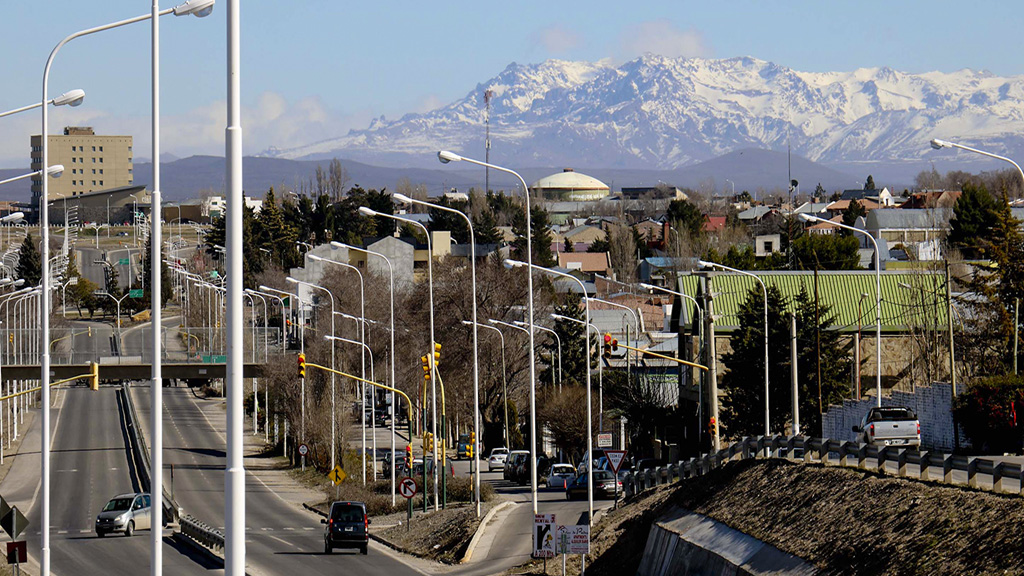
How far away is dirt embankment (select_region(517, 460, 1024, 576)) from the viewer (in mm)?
21406

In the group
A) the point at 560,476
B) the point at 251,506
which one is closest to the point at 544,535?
the point at 560,476

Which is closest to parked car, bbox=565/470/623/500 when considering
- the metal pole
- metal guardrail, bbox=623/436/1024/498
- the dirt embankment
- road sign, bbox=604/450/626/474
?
metal guardrail, bbox=623/436/1024/498

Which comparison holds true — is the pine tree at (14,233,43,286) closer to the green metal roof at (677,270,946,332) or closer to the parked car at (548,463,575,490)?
the green metal roof at (677,270,946,332)

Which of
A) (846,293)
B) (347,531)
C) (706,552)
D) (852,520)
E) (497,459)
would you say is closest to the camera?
(852,520)

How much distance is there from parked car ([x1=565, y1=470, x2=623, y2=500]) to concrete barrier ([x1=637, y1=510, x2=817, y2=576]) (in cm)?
1752

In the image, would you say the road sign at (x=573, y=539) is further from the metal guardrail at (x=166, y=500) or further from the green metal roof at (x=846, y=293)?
the green metal roof at (x=846, y=293)

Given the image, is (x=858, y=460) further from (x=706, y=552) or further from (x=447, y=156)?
(x=447, y=156)

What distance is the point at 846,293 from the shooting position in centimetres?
7150

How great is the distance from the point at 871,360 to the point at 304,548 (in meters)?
34.4

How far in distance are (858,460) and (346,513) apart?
1863 centimetres

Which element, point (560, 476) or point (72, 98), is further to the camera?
point (560, 476)

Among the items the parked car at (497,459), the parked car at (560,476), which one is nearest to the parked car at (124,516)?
the parked car at (560,476)

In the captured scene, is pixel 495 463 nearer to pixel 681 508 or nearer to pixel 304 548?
pixel 304 548

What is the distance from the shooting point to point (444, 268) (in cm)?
10356
